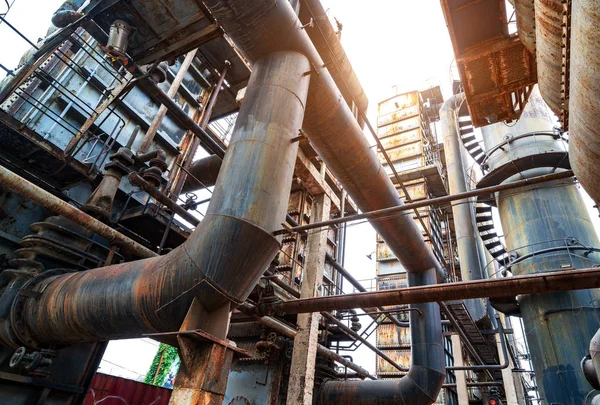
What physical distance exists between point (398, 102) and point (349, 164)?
21.3 m

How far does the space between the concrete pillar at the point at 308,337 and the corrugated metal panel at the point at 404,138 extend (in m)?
16.8

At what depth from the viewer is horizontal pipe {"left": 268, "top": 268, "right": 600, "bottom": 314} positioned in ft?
11.8

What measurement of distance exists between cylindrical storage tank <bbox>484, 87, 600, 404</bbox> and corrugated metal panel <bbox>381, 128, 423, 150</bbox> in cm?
1083

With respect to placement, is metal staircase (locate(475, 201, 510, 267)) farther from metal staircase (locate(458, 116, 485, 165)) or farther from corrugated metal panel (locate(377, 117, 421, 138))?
corrugated metal panel (locate(377, 117, 421, 138))

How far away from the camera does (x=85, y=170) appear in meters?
5.27

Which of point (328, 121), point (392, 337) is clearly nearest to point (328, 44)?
point (328, 121)

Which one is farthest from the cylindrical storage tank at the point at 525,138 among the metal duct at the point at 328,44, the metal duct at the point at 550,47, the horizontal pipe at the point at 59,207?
the horizontal pipe at the point at 59,207

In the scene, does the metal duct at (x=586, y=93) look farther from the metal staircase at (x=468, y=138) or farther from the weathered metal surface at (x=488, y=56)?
the metal staircase at (x=468, y=138)

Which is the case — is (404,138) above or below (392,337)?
above

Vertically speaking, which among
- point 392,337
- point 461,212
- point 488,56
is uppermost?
point 461,212

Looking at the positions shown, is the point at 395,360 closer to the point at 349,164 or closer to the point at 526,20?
the point at 349,164

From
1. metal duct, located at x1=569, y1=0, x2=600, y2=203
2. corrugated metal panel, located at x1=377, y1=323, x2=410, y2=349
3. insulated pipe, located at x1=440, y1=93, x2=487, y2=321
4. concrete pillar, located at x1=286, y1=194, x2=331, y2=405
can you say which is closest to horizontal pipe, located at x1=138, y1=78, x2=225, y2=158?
concrete pillar, located at x1=286, y1=194, x2=331, y2=405

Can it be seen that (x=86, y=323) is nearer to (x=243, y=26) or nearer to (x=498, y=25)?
(x=243, y=26)

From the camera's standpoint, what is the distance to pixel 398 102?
2472 cm
